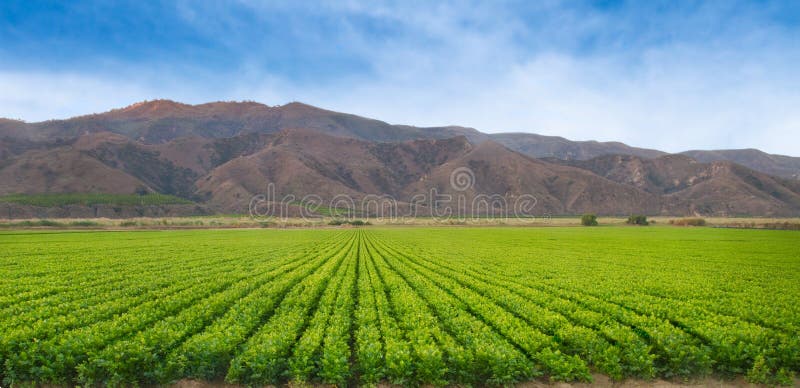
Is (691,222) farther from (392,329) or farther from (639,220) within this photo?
(392,329)

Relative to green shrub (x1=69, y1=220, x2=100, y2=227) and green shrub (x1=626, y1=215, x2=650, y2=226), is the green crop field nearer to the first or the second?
green shrub (x1=69, y1=220, x2=100, y2=227)

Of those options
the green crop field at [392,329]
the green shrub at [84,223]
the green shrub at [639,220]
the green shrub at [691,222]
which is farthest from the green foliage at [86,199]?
the green shrub at [691,222]

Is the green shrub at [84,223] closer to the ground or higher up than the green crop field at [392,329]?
closer to the ground

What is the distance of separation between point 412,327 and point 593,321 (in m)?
5.89

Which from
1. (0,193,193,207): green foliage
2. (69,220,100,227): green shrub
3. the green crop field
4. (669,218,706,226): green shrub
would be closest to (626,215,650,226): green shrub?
(669,218,706,226): green shrub

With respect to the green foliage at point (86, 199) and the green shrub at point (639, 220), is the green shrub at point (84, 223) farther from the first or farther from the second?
the green shrub at point (639, 220)

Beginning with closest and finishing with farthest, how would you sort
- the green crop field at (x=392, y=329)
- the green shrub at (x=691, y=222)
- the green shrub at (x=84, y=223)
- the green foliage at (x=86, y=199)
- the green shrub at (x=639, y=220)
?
the green crop field at (x=392, y=329) < the green shrub at (x=84, y=223) < the green shrub at (x=691, y=222) < the green shrub at (x=639, y=220) < the green foliage at (x=86, y=199)

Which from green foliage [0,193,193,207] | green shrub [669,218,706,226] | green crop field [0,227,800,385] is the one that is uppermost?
green foliage [0,193,193,207]

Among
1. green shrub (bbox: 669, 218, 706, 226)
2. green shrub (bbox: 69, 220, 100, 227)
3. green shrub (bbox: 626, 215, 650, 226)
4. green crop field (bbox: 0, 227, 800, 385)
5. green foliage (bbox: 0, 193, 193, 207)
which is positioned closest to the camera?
green crop field (bbox: 0, 227, 800, 385)

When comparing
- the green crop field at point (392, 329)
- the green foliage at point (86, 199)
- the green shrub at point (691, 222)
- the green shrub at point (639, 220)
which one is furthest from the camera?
the green foliage at point (86, 199)

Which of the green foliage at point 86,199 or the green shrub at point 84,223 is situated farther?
the green foliage at point 86,199

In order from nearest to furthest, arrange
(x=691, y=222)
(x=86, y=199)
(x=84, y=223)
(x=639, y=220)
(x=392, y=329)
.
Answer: (x=392, y=329)
(x=84, y=223)
(x=691, y=222)
(x=639, y=220)
(x=86, y=199)

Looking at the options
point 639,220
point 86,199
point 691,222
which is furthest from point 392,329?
point 86,199

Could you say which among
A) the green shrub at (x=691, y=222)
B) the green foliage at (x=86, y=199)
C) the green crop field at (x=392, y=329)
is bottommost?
the green shrub at (x=691, y=222)
